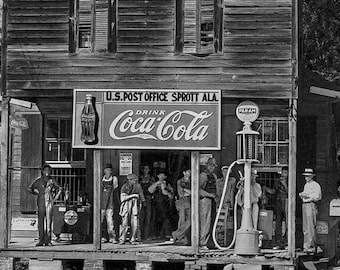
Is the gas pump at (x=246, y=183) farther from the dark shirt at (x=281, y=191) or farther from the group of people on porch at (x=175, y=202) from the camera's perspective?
the dark shirt at (x=281, y=191)

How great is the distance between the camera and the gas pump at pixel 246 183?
20.1 meters

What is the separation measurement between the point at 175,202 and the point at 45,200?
276 cm

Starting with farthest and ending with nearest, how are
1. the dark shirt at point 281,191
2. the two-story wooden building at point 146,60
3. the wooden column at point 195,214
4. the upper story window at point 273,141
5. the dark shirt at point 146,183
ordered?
the upper story window at point 273,141 → the dark shirt at point 146,183 → the dark shirt at point 281,191 → the two-story wooden building at point 146,60 → the wooden column at point 195,214

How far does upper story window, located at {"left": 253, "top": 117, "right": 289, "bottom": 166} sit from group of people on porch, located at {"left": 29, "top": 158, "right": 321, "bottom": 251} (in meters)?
1.58

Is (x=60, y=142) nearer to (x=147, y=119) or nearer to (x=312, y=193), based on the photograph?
(x=147, y=119)

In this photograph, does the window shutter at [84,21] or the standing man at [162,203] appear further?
the standing man at [162,203]

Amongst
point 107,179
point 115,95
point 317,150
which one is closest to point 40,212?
point 107,179

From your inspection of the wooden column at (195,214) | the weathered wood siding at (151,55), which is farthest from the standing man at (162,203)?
the weathered wood siding at (151,55)

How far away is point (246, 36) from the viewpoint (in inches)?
819

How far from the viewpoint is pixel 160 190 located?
859 inches

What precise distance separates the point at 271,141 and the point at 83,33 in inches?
207

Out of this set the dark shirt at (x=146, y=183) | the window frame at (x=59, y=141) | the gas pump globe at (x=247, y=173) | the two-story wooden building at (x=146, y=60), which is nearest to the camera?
the gas pump globe at (x=247, y=173)

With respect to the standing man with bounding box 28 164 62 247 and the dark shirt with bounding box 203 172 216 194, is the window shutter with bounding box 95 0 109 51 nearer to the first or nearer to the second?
the standing man with bounding box 28 164 62 247

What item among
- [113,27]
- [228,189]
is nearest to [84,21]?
[113,27]
